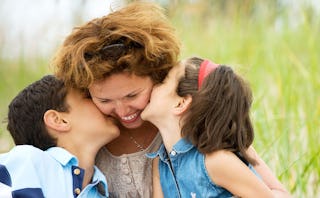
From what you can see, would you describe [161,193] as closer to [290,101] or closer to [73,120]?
[73,120]

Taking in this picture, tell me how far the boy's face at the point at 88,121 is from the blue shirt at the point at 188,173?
22 cm

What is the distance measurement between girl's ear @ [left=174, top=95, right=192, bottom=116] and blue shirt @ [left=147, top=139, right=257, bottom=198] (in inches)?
4.3

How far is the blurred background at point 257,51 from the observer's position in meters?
3.69

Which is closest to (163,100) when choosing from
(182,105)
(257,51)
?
(182,105)

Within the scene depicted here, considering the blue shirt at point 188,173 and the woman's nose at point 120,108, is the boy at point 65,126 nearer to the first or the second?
the woman's nose at point 120,108

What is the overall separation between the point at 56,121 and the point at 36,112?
9cm

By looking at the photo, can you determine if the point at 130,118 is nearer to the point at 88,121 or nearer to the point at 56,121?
the point at 88,121

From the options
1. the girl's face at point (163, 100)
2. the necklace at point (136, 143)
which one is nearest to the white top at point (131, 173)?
the necklace at point (136, 143)

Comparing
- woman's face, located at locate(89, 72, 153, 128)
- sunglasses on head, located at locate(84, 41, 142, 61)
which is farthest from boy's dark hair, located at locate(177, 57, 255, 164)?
sunglasses on head, located at locate(84, 41, 142, 61)

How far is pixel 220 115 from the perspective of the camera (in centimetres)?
259

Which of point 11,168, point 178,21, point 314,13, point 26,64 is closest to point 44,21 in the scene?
point 26,64

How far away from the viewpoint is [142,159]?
2973 mm

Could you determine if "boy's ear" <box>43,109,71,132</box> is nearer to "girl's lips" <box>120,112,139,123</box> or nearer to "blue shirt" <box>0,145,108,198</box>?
"blue shirt" <box>0,145,108,198</box>

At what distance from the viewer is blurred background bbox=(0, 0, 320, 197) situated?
3.69 m
